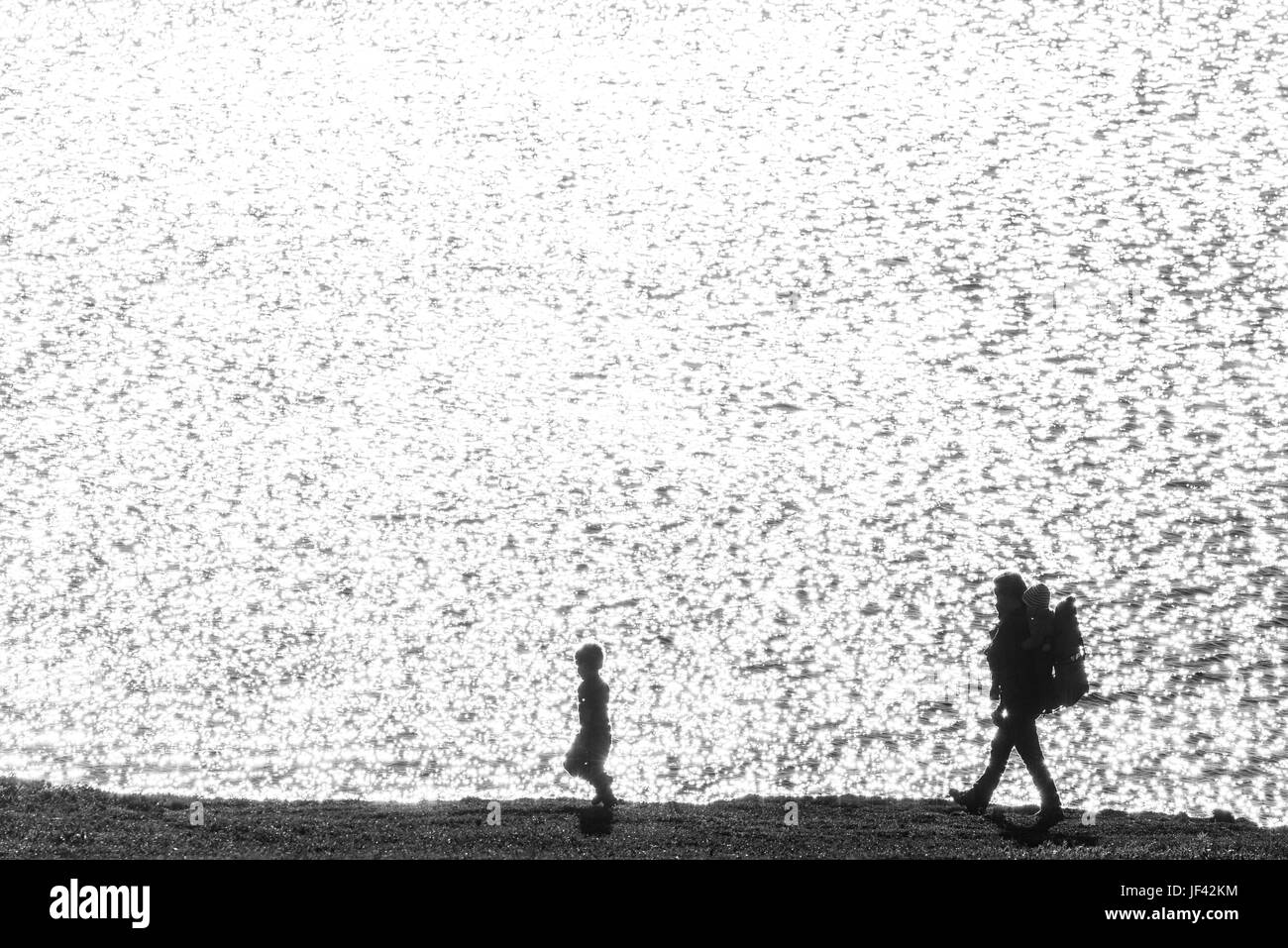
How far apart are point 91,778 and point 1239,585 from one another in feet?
78.2

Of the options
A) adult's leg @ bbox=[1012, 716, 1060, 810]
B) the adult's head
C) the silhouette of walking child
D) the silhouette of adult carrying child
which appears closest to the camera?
the silhouette of adult carrying child

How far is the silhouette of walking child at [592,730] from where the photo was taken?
18484mm

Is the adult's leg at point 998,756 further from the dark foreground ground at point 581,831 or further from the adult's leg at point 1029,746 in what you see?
the dark foreground ground at point 581,831

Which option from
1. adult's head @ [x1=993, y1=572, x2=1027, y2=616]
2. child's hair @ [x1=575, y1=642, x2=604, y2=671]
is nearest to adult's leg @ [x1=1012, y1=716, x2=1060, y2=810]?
adult's head @ [x1=993, y1=572, x2=1027, y2=616]

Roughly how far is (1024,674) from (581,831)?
440 centimetres

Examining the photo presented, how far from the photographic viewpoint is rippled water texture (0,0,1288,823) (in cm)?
3341

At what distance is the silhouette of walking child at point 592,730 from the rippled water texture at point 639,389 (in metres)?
9.96

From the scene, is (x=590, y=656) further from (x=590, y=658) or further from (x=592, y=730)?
(x=592, y=730)

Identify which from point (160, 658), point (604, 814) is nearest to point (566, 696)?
point (160, 658)

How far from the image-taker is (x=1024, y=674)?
56.3ft

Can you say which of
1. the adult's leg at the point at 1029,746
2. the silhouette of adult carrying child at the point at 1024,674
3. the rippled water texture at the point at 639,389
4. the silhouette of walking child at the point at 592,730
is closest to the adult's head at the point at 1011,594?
the silhouette of adult carrying child at the point at 1024,674

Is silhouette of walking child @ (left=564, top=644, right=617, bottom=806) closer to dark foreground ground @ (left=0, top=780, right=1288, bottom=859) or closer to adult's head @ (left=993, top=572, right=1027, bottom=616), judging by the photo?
dark foreground ground @ (left=0, top=780, right=1288, bottom=859)

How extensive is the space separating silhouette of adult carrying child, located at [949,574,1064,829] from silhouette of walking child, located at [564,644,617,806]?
3851 millimetres
